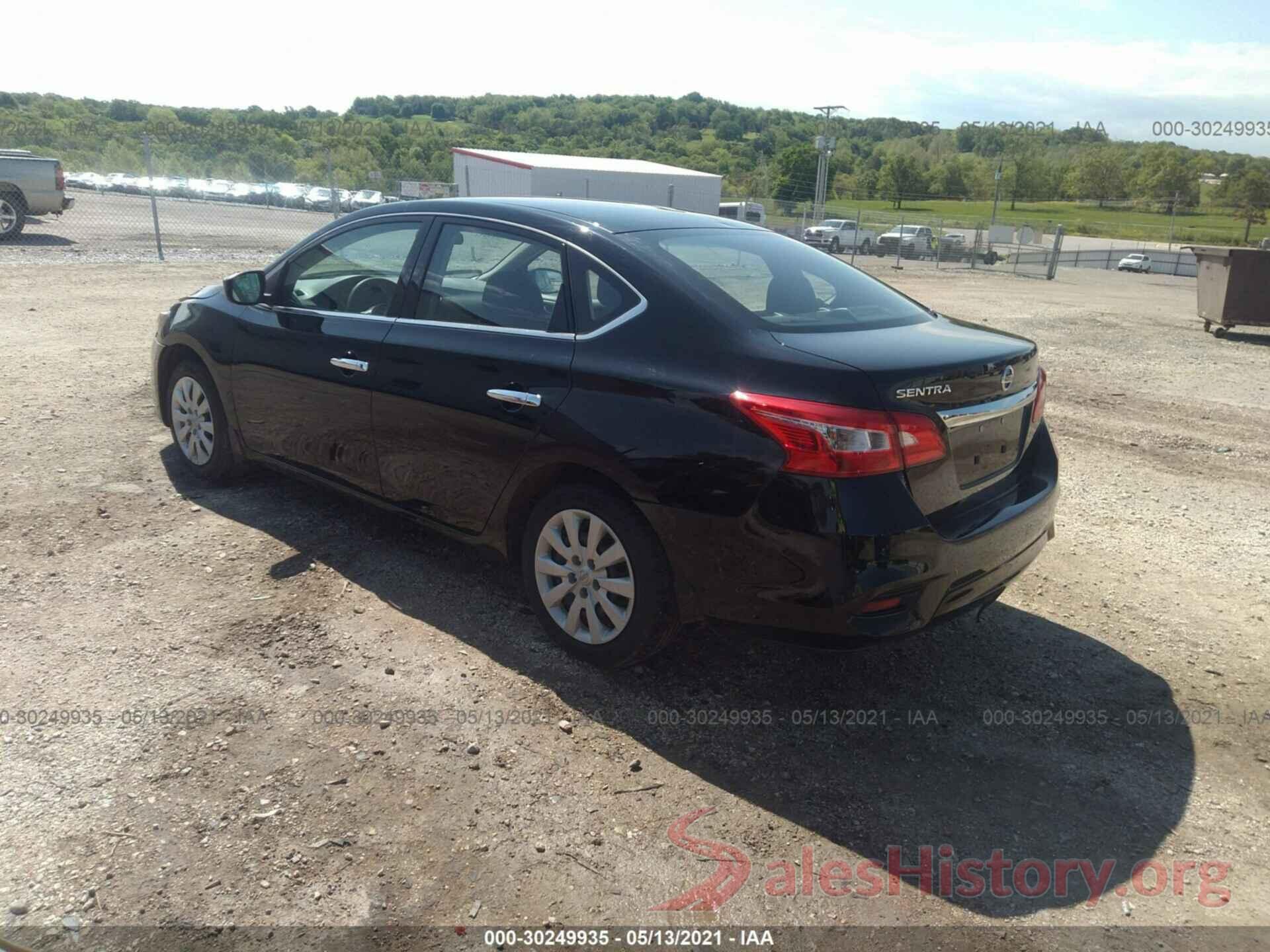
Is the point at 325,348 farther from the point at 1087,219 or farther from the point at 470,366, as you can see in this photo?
the point at 1087,219

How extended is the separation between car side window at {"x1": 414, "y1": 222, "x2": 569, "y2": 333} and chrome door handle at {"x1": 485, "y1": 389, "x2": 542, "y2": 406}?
262 millimetres

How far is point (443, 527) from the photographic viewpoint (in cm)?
404

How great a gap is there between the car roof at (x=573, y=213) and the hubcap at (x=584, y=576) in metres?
1.16

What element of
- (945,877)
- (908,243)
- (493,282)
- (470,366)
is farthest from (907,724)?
(908,243)

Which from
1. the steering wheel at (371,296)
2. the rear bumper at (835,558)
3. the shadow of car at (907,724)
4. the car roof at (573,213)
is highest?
the car roof at (573,213)

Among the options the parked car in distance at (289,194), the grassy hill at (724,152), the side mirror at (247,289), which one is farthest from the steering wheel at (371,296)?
the parked car in distance at (289,194)

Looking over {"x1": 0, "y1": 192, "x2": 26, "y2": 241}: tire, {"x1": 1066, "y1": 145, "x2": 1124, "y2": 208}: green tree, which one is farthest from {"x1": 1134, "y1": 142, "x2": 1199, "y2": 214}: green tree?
{"x1": 0, "y1": 192, "x2": 26, "y2": 241}: tire

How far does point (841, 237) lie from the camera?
38.2m

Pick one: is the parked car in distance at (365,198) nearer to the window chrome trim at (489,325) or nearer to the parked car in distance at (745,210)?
the parked car in distance at (745,210)

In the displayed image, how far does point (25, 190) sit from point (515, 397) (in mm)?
19971

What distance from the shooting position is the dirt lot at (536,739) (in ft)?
8.27

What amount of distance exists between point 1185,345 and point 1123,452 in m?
6.97

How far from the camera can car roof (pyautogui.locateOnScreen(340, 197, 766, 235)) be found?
3.78 m

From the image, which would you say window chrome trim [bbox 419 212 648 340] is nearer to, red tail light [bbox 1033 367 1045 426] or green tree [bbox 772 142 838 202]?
red tail light [bbox 1033 367 1045 426]
